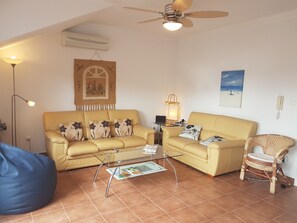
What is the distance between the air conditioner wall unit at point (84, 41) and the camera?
4098 millimetres

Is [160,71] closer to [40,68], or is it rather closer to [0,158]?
[40,68]

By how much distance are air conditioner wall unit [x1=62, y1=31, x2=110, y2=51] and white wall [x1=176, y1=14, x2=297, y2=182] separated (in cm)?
199

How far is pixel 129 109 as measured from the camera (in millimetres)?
5086

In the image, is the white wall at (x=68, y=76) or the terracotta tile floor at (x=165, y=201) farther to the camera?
the white wall at (x=68, y=76)

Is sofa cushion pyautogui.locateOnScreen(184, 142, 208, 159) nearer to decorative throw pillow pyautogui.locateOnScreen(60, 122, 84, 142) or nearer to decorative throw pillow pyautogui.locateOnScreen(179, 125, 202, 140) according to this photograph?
decorative throw pillow pyautogui.locateOnScreen(179, 125, 202, 140)

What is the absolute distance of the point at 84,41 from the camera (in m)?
4.26

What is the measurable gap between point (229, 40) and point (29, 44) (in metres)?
3.61

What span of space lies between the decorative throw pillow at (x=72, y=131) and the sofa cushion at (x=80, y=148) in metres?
0.16

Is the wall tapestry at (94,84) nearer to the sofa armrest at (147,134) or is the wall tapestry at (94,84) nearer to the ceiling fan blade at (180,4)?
the sofa armrest at (147,134)

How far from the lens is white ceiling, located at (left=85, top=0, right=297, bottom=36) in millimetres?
3098

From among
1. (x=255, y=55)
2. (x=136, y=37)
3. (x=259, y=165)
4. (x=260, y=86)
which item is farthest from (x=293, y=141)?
(x=136, y=37)

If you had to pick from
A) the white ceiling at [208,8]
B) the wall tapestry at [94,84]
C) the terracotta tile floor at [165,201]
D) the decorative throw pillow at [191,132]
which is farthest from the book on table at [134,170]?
the white ceiling at [208,8]

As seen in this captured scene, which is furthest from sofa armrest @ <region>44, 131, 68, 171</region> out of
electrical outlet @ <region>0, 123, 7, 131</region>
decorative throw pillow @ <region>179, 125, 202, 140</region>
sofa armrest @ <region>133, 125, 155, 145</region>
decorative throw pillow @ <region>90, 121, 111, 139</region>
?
decorative throw pillow @ <region>179, 125, 202, 140</region>

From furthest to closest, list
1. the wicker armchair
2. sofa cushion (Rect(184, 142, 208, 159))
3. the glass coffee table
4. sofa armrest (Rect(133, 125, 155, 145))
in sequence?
sofa armrest (Rect(133, 125, 155, 145))
sofa cushion (Rect(184, 142, 208, 159))
the wicker armchair
the glass coffee table
